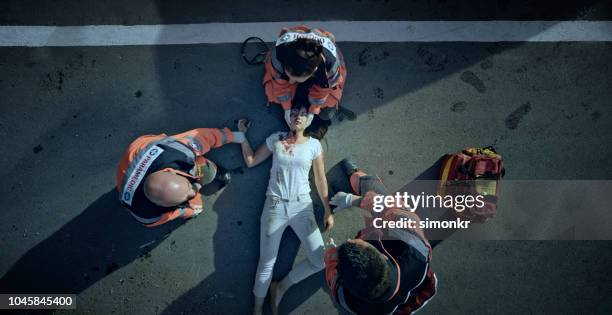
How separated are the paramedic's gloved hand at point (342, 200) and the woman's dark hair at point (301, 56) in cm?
169

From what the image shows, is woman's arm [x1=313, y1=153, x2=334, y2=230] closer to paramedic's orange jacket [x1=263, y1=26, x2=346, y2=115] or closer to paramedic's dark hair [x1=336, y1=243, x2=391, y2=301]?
paramedic's orange jacket [x1=263, y1=26, x2=346, y2=115]

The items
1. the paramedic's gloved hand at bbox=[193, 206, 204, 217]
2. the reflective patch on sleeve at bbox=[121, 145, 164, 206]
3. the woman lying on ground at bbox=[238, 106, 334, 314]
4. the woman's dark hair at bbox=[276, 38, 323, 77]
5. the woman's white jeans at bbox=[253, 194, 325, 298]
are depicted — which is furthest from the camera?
the paramedic's gloved hand at bbox=[193, 206, 204, 217]

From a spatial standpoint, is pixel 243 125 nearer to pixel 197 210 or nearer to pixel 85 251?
pixel 197 210

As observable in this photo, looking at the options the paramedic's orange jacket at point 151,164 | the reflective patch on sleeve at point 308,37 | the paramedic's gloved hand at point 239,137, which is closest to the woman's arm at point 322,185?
the paramedic's gloved hand at point 239,137

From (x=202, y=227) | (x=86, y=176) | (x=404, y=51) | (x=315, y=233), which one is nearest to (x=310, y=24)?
(x=404, y=51)

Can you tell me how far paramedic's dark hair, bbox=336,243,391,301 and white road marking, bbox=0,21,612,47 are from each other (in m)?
3.05

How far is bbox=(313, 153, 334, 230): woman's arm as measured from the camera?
4.68 metres

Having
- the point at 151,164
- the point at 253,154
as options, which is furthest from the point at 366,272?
the point at 151,164

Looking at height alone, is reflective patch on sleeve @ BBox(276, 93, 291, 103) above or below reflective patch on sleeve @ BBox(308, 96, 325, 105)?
above

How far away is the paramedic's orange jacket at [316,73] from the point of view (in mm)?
4094

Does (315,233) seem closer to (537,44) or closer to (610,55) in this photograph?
(537,44)

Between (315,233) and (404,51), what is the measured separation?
2794mm

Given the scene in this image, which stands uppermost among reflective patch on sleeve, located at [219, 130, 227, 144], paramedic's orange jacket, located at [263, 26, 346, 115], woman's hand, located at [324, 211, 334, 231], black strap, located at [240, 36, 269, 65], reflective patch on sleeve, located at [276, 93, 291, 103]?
black strap, located at [240, 36, 269, 65]

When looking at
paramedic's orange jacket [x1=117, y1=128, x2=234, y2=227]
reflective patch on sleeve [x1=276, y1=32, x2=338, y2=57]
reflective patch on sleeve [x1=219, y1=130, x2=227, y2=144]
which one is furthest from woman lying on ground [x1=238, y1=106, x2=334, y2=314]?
paramedic's orange jacket [x1=117, y1=128, x2=234, y2=227]
